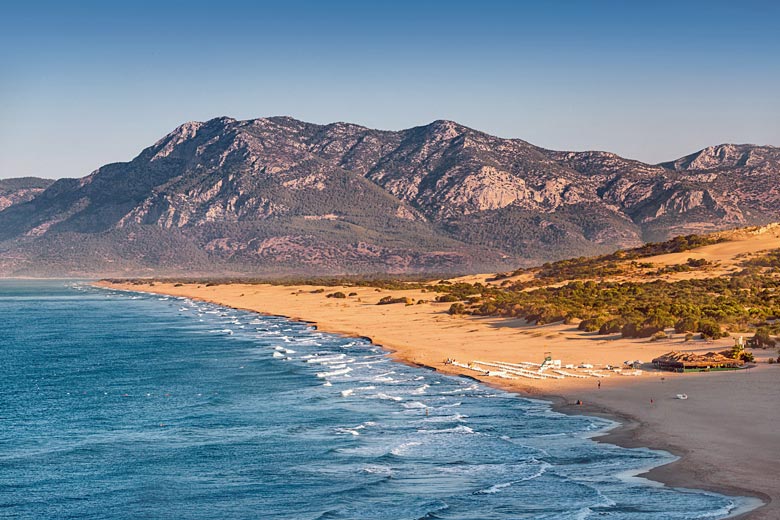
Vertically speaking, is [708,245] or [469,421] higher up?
[708,245]

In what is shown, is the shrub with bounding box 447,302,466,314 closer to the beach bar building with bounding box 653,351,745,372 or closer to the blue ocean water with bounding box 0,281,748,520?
the blue ocean water with bounding box 0,281,748,520

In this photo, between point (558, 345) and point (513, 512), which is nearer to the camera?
point (513, 512)

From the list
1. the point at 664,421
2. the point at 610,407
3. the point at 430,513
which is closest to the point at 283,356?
the point at 610,407

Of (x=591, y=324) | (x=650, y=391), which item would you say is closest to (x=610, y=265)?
(x=591, y=324)

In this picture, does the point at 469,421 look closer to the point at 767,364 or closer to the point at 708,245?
the point at 767,364

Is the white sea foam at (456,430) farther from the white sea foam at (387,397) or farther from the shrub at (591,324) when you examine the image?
the shrub at (591,324)

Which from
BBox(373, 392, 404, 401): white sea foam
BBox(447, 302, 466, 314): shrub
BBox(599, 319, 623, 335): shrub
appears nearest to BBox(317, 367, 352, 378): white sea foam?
BBox(373, 392, 404, 401): white sea foam

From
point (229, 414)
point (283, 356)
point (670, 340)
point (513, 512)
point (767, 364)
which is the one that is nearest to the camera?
point (513, 512)

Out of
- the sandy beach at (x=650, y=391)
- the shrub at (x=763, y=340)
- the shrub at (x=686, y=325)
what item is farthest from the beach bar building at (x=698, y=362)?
the shrub at (x=686, y=325)
